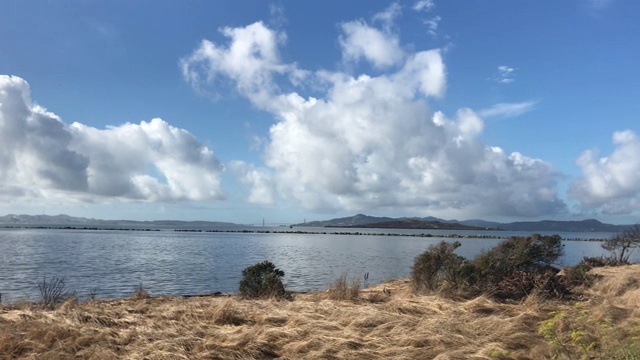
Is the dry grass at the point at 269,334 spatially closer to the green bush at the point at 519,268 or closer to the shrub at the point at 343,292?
the shrub at the point at 343,292

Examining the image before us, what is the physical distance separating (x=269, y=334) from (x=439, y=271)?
10.3m

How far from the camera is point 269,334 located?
25.6ft

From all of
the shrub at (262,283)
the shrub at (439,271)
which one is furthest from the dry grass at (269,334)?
the shrub at (439,271)

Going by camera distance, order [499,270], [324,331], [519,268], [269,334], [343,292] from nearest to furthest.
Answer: [269,334], [324,331], [343,292], [499,270], [519,268]

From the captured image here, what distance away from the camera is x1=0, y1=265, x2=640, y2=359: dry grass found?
6871mm

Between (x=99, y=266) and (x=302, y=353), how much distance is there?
1475 inches

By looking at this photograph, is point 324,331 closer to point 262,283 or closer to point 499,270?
point 262,283

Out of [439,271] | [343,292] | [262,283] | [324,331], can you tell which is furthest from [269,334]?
[439,271]

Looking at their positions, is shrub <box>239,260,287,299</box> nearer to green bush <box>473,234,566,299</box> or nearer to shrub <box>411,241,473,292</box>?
shrub <box>411,241,473,292</box>

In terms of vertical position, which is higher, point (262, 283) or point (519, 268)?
point (519, 268)

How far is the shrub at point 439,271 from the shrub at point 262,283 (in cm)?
469

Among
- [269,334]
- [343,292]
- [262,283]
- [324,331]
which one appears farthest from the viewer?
[262,283]

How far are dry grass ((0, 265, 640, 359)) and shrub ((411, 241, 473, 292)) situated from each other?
5.24 m

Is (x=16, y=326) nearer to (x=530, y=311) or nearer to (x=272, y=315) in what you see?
(x=272, y=315)
